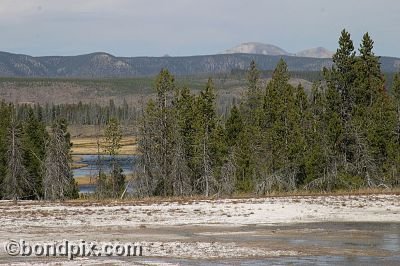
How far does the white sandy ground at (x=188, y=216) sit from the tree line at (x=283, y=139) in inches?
363

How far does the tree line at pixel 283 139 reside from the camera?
5291 centimetres

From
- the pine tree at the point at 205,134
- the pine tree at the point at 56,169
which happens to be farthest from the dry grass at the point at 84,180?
the pine tree at the point at 205,134

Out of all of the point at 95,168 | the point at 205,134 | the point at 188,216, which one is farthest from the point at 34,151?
the point at 95,168

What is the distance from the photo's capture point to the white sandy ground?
981 inches

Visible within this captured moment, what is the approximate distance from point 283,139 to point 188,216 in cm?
2096

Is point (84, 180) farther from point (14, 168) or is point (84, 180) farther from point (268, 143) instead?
point (268, 143)

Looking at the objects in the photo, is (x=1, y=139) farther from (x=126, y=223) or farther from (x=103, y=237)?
(x=103, y=237)

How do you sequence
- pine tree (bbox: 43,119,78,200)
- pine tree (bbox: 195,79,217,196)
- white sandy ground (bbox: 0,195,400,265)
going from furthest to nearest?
pine tree (bbox: 195,79,217,196) < pine tree (bbox: 43,119,78,200) < white sandy ground (bbox: 0,195,400,265)

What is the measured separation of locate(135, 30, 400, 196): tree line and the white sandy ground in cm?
922

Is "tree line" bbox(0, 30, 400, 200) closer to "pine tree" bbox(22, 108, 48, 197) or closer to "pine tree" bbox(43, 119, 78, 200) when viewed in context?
"pine tree" bbox(43, 119, 78, 200)

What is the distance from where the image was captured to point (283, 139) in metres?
56.2

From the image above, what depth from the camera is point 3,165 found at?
6431cm

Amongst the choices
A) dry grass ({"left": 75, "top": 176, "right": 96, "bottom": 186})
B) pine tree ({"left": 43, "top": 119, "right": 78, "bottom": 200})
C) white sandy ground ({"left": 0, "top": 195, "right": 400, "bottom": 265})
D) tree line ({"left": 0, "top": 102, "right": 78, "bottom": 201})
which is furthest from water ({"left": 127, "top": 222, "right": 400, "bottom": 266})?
dry grass ({"left": 75, "top": 176, "right": 96, "bottom": 186})

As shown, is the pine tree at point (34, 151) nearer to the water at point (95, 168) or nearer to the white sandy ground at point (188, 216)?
the white sandy ground at point (188, 216)
